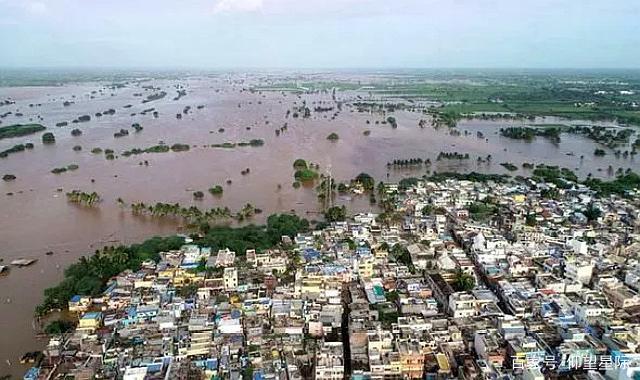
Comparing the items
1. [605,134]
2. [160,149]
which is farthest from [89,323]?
[605,134]

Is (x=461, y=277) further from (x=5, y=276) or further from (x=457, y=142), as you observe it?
(x=457, y=142)

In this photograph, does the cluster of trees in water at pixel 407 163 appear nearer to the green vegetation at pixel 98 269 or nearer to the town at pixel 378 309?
the town at pixel 378 309

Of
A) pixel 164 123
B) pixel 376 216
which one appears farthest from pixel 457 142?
pixel 164 123

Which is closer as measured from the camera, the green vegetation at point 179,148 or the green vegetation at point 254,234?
the green vegetation at point 254,234

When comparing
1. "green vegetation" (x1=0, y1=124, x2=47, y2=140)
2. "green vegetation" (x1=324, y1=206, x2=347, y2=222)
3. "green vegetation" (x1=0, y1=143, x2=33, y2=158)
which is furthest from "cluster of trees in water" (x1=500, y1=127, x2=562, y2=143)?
"green vegetation" (x1=0, y1=124, x2=47, y2=140)

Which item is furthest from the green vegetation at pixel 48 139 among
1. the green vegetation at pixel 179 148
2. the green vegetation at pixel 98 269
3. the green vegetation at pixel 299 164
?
the green vegetation at pixel 98 269

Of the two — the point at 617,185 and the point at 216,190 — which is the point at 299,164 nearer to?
the point at 216,190
